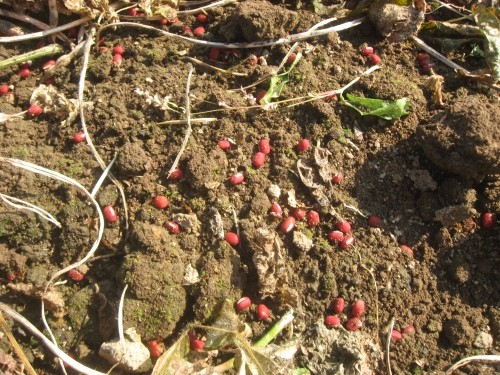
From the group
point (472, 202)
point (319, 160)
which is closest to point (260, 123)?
point (319, 160)

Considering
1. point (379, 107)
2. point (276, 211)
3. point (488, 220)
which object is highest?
point (379, 107)

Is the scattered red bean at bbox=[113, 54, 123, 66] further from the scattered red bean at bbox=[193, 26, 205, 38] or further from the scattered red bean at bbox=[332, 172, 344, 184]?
the scattered red bean at bbox=[332, 172, 344, 184]

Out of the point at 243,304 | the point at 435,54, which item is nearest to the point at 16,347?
the point at 243,304

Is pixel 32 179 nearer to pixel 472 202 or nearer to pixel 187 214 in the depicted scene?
pixel 187 214

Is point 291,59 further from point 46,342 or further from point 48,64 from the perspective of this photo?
point 46,342

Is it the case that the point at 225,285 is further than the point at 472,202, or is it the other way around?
the point at 472,202

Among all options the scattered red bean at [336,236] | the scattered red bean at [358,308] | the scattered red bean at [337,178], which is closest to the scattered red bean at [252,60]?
the scattered red bean at [337,178]
